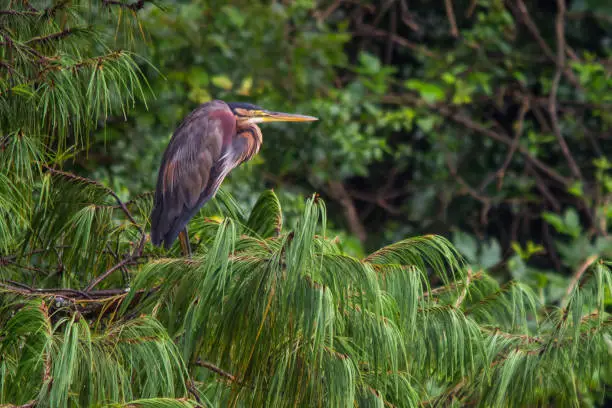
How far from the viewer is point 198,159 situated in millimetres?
2506

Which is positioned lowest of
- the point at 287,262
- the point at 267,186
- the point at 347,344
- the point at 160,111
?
the point at 267,186

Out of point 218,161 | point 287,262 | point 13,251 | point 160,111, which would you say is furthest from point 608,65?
point 287,262

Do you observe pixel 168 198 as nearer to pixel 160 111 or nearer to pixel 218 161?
pixel 218 161

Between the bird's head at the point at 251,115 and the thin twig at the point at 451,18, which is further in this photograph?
the thin twig at the point at 451,18

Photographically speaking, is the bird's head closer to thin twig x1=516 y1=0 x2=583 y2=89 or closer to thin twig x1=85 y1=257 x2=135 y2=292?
thin twig x1=85 y1=257 x2=135 y2=292

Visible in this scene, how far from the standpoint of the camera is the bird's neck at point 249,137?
262 centimetres

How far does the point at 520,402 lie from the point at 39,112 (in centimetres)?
97

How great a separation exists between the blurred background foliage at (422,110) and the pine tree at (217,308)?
1544mm

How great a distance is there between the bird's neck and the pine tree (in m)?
0.43

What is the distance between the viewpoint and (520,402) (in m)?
1.77

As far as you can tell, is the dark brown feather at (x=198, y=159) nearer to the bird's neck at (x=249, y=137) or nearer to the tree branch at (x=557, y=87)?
the bird's neck at (x=249, y=137)

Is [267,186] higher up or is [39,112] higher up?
[39,112]

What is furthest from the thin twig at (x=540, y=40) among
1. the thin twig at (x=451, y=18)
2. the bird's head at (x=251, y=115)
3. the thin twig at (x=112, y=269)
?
the thin twig at (x=112, y=269)

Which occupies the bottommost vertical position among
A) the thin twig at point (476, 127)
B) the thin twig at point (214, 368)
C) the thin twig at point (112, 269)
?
the thin twig at point (476, 127)
